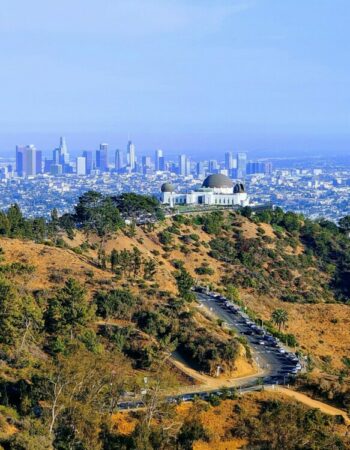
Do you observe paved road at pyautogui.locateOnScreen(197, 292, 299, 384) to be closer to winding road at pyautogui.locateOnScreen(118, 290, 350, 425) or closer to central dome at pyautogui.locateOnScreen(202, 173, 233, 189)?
winding road at pyautogui.locateOnScreen(118, 290, 350, 425)

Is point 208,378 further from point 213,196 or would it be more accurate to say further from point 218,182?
point 218,182

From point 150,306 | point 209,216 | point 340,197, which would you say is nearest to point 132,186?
point 340,197

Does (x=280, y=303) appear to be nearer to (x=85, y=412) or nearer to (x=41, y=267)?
(x=41, y=267)

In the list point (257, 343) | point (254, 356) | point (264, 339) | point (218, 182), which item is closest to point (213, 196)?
point (218, 182)

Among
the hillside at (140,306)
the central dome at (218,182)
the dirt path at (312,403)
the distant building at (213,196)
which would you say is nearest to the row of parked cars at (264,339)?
the hillside at (140,306)

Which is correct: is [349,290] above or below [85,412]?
below

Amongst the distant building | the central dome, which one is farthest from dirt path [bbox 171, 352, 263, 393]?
the central dome
